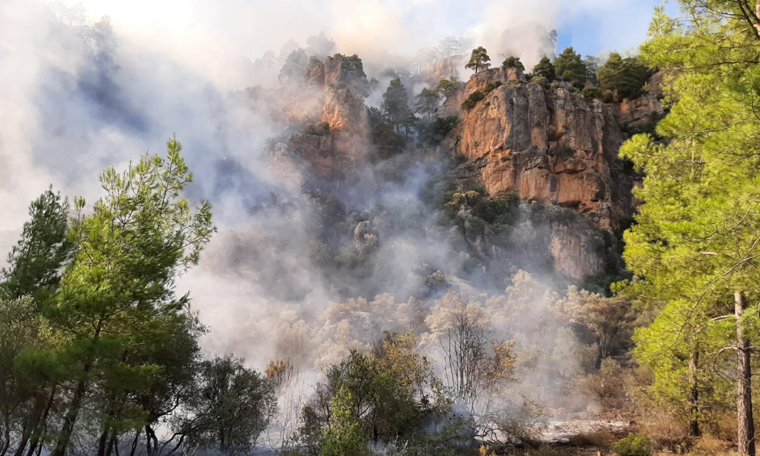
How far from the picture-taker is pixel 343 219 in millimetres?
44812

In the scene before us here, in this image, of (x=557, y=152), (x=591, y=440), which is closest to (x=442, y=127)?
(x=557, y=152)

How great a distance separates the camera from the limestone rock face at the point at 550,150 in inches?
1672

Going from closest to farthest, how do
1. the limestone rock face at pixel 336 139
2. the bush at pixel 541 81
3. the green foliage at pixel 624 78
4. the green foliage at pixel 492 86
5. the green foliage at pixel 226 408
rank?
the green foliage at pixel 226 408 < the bush at pixel 541 81 < the green foliage at pixel 624 78 < the green foliage at pixel 492 86 < the limestone rock face at pixel 336 139

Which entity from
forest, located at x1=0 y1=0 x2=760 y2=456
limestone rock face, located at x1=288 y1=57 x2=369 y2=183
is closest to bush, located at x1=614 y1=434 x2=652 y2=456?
forest, located at x1=0 y1=0 x2=760 y2=456

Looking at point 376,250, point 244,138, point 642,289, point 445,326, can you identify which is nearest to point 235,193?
point 244,138

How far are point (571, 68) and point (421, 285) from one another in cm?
4001

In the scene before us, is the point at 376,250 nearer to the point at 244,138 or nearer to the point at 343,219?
the point at 343,219

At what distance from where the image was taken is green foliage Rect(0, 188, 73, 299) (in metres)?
12.7

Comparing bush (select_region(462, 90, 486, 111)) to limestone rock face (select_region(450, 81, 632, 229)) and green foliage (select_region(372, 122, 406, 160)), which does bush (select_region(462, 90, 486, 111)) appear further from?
green foliage (select_region(372, 122, 406, 160))

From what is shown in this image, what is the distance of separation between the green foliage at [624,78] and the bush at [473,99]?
1582cm

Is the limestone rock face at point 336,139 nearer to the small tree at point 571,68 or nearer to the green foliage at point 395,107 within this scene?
the green foliage at point 395,107

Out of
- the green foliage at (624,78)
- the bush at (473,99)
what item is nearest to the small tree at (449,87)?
the bush at (473,99)

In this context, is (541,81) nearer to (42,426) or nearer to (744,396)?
(744,396)

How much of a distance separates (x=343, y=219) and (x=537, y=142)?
2254cm
